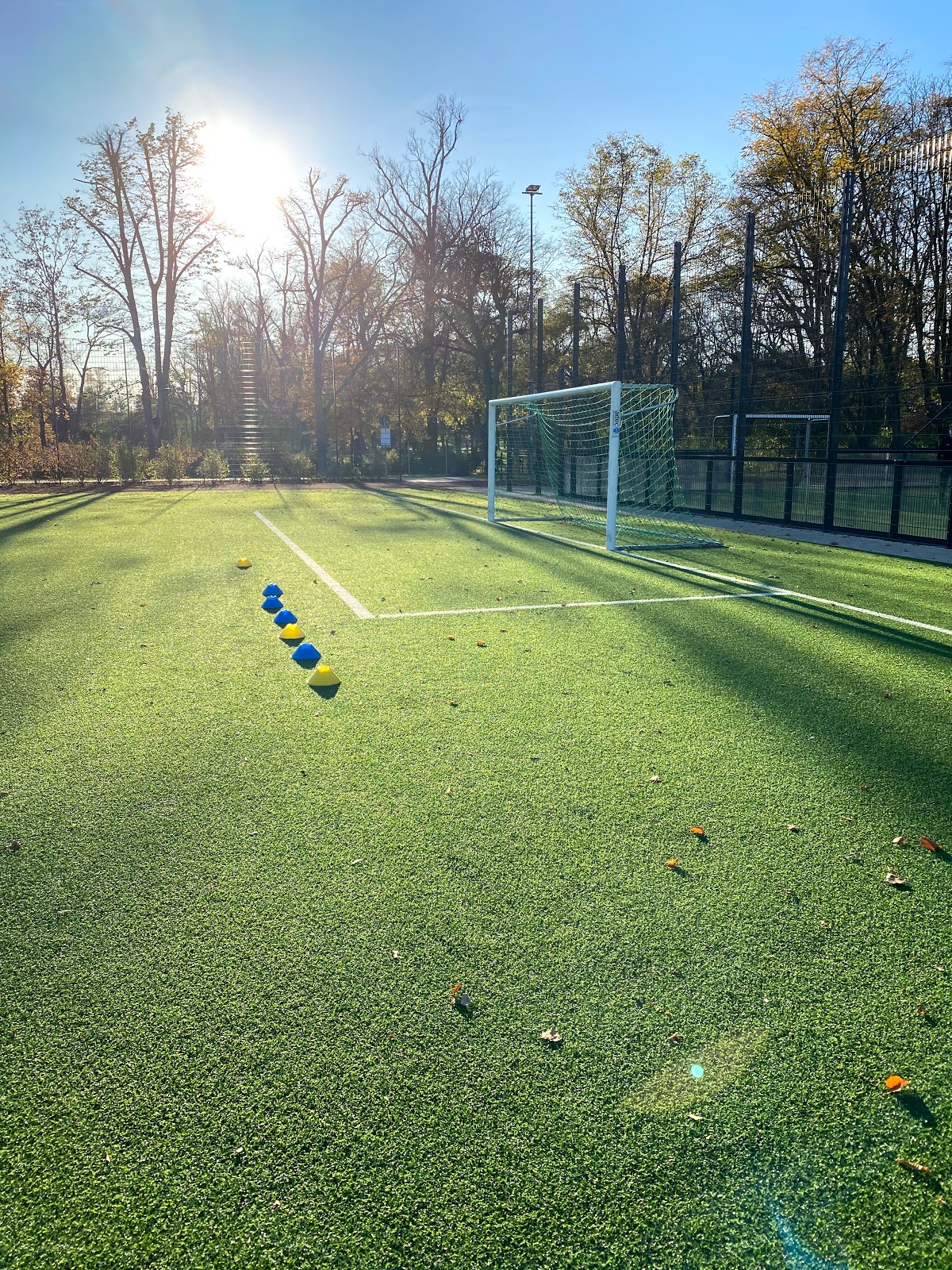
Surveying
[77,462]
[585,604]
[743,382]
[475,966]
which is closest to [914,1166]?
[475,966]

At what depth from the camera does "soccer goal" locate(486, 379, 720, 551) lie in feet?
41.9

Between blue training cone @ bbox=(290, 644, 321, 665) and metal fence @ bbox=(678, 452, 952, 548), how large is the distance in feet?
29.5

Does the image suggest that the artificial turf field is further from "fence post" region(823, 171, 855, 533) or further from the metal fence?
"fence post" region(823, 171, 855, 533)

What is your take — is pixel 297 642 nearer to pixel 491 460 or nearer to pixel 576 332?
pixel 491 460

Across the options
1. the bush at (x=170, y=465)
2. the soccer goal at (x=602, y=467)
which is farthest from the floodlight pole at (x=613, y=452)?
the bush at (x=170, y=465)

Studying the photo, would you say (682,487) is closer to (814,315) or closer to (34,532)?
(34,532)

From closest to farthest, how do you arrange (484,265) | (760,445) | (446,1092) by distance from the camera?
(446,1092), (760,445), (484,265)

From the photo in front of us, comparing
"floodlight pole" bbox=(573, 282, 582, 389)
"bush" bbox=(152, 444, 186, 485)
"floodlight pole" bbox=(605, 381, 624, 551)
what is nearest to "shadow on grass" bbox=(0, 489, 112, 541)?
"bush" bbox=(152, 444, 186, 485)

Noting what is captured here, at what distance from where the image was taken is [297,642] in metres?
6.27

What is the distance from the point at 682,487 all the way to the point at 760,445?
1.68 metres

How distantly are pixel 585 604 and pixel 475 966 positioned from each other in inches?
221

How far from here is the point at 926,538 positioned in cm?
1173

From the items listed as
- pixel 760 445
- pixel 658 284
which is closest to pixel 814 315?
pixel 658 284

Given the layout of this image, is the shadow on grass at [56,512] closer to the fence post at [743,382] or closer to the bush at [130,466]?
the bush at [130,466]
